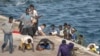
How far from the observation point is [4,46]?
2055 cm

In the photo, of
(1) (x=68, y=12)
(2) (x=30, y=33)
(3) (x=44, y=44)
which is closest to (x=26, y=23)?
(2) (x=30, y=33)

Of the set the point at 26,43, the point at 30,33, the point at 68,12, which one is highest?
the point at 26,43

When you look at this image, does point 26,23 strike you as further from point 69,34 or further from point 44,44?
point 69,34

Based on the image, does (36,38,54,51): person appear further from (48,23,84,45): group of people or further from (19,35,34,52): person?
(48,23,84,45): group of people

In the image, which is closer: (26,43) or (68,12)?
(26,43)

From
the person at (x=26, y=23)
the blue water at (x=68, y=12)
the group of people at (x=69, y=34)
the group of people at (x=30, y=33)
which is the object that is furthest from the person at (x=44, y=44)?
the blue water at (x=68, y=12)

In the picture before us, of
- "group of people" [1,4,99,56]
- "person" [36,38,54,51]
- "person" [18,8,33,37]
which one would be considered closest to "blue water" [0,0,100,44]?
"group of people" [1,4,99,56]

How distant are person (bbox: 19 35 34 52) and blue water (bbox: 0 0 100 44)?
13.0 meters

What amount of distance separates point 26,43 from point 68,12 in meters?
33.8

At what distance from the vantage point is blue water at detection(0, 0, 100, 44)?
41.5 metres

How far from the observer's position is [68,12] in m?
54.2

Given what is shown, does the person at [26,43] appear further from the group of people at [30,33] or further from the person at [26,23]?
the person at [26,23]

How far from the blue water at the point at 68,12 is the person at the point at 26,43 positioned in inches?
511

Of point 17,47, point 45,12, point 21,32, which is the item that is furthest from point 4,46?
point 45,12
